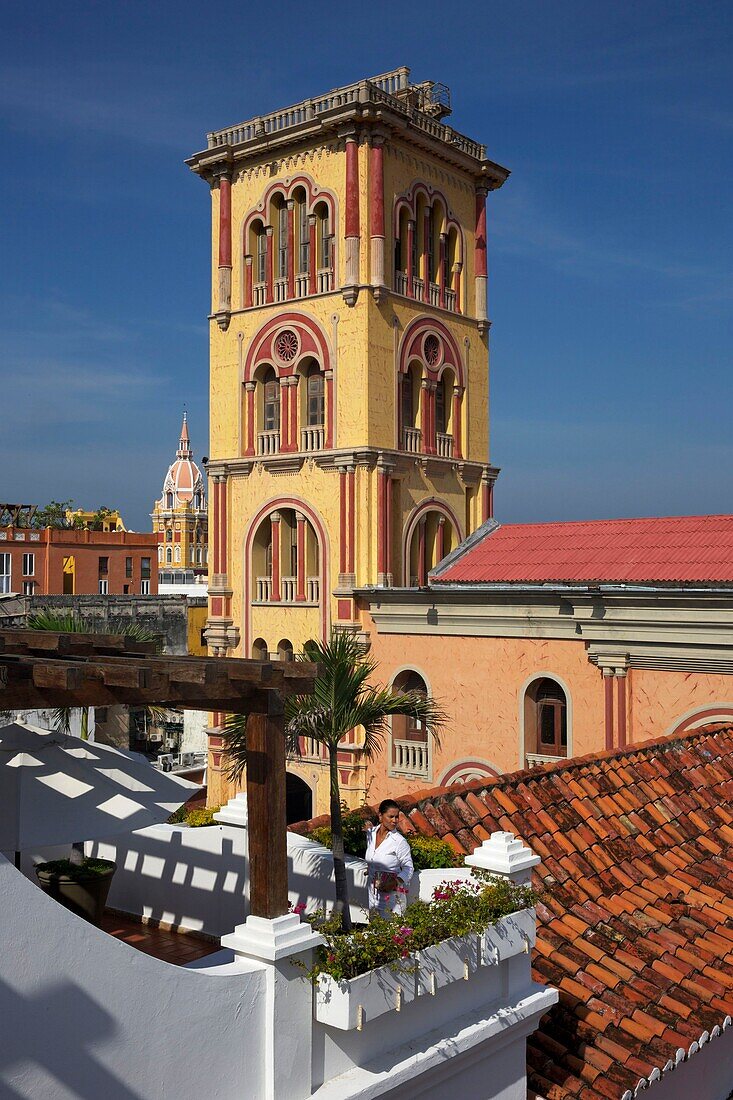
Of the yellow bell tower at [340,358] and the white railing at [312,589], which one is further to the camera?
the white railing at [312,589]

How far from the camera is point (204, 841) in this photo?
884cm

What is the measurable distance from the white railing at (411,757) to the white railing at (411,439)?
7.77 m

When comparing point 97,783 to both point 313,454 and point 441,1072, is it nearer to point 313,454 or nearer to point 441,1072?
point 441,1072

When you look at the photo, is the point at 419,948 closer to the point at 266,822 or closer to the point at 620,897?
the point at 266,822

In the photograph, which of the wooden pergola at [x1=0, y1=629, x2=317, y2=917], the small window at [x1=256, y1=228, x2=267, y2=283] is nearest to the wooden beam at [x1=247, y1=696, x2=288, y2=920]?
the wooden pergola at [x1=0, y1=629, x2=317, y2=917]

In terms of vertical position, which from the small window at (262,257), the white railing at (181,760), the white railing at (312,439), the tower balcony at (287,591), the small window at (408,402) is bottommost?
the white railing at (181,760)

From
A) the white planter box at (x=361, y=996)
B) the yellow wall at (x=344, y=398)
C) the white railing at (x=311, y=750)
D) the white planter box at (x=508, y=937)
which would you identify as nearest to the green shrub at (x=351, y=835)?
the white planter box at (x=508, y=937)

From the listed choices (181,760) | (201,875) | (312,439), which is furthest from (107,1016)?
(181,760)

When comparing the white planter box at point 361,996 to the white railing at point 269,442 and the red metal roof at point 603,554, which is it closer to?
the red metal roof at point 603,554

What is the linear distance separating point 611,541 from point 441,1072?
18532 mm

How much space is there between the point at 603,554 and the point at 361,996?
18676 millimetres

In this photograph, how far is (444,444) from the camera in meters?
29.9

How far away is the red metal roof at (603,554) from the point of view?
71.8ft

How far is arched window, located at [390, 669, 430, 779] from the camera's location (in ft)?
81.4
